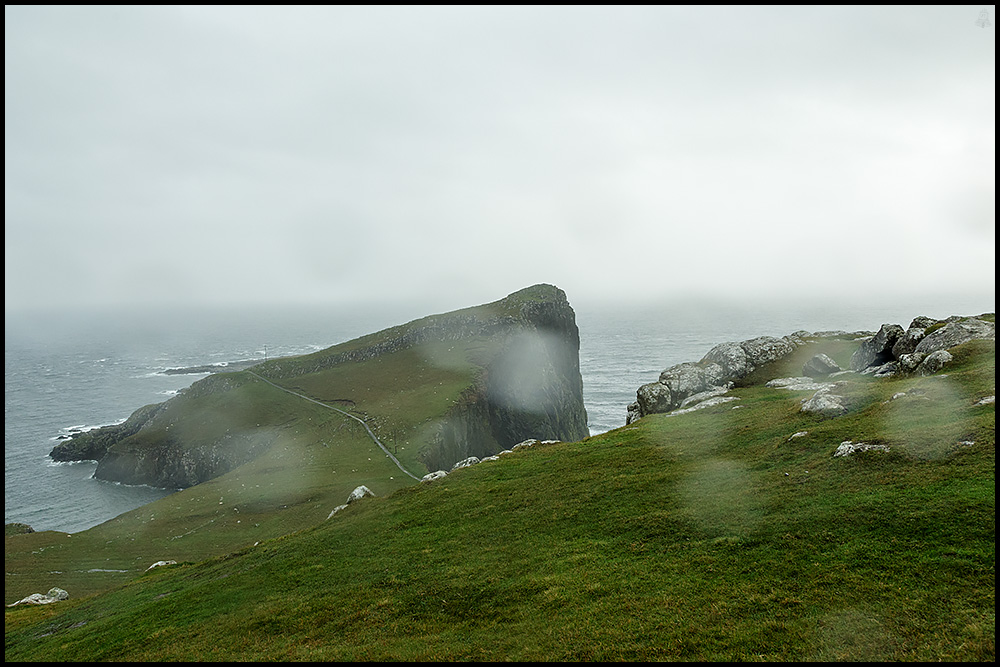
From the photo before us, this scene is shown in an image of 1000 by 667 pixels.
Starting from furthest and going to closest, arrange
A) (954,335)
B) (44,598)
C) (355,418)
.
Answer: (355,418) < (44,598) < (954,335)

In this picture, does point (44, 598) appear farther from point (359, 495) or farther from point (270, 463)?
point (270, 463)

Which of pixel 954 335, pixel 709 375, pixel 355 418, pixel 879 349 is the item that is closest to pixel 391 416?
pixel 355 418

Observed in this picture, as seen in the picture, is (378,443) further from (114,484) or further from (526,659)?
(526,659)

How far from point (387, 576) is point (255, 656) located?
764 centimetres

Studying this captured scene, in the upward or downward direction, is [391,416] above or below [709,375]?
below

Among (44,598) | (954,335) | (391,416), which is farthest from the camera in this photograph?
(391,416)

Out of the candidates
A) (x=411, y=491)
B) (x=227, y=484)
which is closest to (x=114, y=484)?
(x=227, y=484)

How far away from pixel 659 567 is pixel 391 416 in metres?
114

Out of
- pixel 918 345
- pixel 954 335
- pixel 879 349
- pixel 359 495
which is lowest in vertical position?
pixel 359 495

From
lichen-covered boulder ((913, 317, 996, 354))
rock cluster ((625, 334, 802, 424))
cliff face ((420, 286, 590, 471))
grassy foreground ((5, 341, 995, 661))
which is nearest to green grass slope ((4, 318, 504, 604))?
cliff face ((420, 286, 590, 471))

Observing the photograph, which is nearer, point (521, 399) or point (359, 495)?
point (359, 495)

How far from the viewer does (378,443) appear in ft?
374

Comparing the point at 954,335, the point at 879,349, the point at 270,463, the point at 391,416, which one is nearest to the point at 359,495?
the point at 879,349

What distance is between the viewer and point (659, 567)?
21156mm
